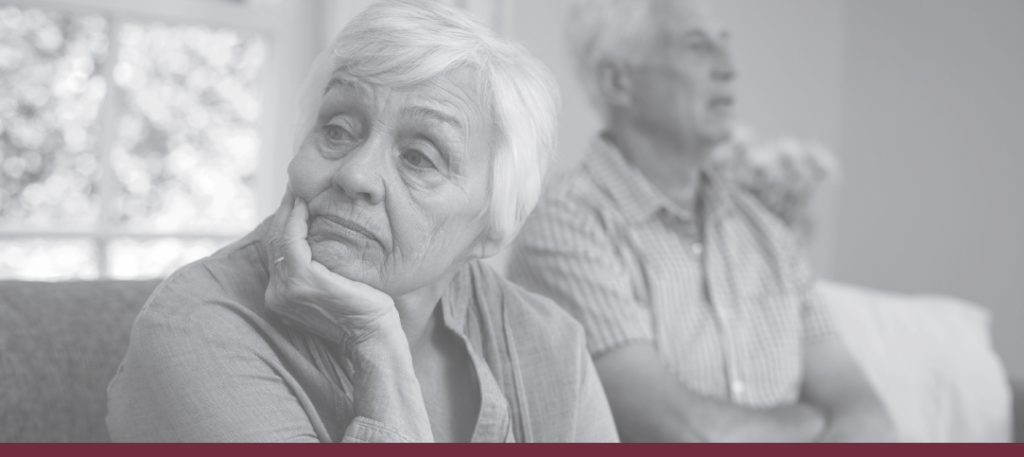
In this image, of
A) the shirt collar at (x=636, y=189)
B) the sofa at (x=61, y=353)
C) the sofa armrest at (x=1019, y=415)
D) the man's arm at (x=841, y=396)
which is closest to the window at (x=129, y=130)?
the sofa at (x=61, y=353)

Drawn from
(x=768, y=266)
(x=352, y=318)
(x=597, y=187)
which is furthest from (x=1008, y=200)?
(x=352, y=318)

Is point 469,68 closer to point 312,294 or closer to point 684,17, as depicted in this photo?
point 312,294

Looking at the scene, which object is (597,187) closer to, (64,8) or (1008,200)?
(64,8)

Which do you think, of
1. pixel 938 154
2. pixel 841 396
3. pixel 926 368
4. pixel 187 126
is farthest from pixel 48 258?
pixel 938 154

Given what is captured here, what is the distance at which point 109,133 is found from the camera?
145 centimetres

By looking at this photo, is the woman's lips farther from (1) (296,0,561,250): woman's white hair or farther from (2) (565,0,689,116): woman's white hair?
(2) (565,0,689,116): woman's white hair

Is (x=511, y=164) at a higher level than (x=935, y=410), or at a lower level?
higher

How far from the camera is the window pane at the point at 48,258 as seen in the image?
1725 mm

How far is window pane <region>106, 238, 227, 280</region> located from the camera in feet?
5.32

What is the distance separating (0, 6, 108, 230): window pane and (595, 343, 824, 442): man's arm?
120 cm

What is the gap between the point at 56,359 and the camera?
1044 millimetres

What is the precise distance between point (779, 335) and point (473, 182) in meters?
0.86

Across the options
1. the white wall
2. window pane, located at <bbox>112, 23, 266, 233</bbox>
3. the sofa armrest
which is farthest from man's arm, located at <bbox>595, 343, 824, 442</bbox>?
the white wall

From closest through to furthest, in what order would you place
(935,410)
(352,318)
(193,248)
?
1. (352,318)
2. (193,248)
3. (935,410)
